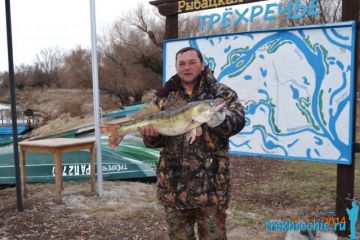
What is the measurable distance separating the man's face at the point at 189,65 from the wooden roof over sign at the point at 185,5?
8.11 feet

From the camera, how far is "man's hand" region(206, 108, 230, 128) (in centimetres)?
264

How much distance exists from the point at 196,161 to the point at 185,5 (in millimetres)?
3328

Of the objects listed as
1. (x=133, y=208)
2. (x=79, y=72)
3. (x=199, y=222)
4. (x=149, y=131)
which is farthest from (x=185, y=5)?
(x=79, y=72)

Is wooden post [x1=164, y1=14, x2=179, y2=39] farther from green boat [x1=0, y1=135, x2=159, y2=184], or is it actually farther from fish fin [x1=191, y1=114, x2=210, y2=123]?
fish fin [x1=191, y1=114, x2=210, y2=123]

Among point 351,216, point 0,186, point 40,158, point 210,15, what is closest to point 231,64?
point 210,15

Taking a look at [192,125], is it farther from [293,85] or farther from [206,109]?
[293,85]

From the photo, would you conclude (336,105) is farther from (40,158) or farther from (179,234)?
(40,158)

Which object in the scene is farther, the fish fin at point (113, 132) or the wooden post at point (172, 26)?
the wooden post at point (172, 26)

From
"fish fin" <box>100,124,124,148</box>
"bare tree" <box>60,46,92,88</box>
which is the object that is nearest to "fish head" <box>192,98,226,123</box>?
"fish fin" <box>100,124,124,148</box>

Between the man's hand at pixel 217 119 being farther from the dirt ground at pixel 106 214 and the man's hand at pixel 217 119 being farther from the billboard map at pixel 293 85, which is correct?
the billboard map at pixel 293 85

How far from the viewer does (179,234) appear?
121 inches

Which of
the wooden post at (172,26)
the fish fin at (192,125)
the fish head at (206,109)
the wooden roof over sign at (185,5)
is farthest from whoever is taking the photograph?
the wooden post at (172,26)

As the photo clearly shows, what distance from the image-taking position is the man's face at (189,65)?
2.92 metres

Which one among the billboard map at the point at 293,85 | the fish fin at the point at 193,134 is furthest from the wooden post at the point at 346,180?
the fish fin at the point at 193,134
